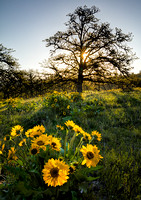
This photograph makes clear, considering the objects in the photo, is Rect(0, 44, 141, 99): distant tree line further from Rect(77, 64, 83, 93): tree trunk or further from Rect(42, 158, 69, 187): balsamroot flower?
Rect(42, 158, 69, 187): balsamroot flower

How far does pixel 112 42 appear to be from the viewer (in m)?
8.43

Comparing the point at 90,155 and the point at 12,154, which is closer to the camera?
the point at 90,155

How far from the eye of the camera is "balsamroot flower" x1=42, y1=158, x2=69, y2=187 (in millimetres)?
779

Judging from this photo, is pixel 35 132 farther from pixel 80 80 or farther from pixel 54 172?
pixel 80 80

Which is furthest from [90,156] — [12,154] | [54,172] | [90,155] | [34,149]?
[12,154]

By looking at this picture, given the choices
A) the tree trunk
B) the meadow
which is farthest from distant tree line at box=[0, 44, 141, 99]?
the meadow

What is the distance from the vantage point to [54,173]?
79 centimetres

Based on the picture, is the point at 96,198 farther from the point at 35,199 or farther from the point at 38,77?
the point at 38,77

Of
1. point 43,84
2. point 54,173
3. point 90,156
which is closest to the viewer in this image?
point 54,173

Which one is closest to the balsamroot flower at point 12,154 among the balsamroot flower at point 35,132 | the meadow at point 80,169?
the meadow at point 80,169

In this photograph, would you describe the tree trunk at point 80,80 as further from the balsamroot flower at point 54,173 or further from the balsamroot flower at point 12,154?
the balsamroot flower at point 54,173

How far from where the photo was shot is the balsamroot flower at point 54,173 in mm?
779

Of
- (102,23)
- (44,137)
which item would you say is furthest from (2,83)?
(44,137)

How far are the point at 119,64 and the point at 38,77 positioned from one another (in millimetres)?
6061
